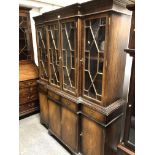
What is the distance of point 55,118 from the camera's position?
2.41 metres

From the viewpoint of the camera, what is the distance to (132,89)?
1.21 metres

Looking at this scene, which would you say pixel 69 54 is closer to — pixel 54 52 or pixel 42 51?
pixel 54 52

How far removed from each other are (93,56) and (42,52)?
125 cm

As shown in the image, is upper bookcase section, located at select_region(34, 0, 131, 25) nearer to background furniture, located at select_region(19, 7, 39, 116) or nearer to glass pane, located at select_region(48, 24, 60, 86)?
glass pane, located at select_region(48, 24, 60, 86)

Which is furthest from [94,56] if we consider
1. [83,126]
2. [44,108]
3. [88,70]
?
[44,108]

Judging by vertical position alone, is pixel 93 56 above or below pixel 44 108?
above

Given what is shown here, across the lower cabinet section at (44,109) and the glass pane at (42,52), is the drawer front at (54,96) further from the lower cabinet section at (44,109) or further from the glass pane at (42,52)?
the glass pane at (42,52)

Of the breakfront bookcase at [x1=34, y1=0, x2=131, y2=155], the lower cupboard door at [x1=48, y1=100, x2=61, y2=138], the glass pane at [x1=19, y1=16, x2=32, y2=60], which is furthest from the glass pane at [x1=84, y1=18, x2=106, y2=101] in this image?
the glass pane at [x1=19, y1=16, x2=32, y2=60]

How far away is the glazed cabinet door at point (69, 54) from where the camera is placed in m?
1.84

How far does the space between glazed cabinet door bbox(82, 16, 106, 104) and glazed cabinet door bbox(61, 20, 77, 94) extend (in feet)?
0.50

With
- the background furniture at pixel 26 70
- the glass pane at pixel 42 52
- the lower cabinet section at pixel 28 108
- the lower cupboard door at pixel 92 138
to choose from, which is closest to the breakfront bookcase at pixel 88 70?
the lower cupboard door at pixel 92 138

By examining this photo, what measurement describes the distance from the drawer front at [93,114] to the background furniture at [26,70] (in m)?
1.66
